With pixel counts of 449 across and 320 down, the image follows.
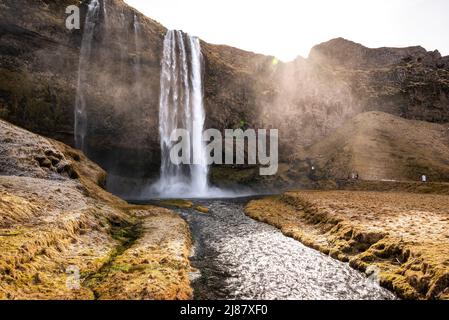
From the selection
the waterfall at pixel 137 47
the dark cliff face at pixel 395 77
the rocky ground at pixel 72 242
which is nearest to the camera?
the rocky ground at pixel 72 242

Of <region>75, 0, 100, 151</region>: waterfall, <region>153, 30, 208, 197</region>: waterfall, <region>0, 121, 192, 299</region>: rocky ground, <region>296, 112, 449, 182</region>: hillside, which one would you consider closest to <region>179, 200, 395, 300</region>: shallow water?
<region>0, 121, 192, 299</region>: rocky ground

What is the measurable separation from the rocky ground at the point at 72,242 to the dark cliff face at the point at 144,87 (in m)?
22.7

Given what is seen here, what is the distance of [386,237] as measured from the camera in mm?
18312

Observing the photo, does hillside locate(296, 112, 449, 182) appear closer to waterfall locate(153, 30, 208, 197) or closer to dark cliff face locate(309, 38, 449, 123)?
dark cliff face locate(309, 38, 449, 123)

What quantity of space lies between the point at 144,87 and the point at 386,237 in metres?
50.9

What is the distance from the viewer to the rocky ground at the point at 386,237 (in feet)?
44.1

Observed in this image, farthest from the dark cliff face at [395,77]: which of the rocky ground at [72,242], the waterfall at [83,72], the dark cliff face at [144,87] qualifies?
the rocky ground at [72,242]

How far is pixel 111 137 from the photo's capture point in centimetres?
5625

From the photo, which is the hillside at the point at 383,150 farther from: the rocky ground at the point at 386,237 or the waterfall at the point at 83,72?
the waterfall at the point at 83,72

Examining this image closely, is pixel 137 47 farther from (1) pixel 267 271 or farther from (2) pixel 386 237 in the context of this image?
(2) pixel 386 237

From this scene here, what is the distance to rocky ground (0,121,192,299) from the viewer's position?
11.9 m

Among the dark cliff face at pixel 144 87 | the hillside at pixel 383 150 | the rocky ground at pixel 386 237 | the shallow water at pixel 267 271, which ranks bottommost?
the shallow water at pixel 267 271

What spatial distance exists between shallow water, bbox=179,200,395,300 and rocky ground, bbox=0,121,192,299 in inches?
54.8

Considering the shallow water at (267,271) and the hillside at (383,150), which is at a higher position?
the hillside at (383,150)
